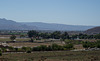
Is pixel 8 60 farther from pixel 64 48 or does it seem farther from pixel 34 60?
pixel 64 48

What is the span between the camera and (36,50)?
67750 mm

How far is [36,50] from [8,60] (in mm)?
26390

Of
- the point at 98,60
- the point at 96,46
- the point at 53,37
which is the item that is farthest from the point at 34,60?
the point at 53,37

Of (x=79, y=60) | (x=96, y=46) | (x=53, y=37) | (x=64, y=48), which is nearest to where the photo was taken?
(x=79, y=60)

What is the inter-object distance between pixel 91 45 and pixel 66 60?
131 ft

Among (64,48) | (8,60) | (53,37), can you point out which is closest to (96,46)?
(64,48)

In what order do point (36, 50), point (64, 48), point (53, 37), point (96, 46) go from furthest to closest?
1. point (53, 37)
2. point (96, 46)
3. point (64, 48)
4. point (36, 50)

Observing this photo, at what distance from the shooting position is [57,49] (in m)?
70.8

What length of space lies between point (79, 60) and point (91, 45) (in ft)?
131

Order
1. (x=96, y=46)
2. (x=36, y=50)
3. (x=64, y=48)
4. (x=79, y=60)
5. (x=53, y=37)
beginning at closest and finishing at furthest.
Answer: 1. (x=79, y=60)
2. (x=36, y=50)
3. (x=64, y=48)
4. (x=96, y=46)
5. (x=53, y=37)

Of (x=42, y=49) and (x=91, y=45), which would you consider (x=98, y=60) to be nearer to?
(x=42, y=49)

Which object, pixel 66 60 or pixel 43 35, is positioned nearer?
pixel 66 60

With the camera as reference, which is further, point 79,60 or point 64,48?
point 64,48

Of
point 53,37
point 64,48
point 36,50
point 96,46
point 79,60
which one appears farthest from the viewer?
point 53,37
